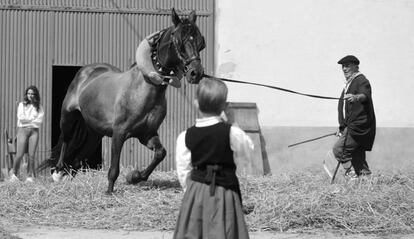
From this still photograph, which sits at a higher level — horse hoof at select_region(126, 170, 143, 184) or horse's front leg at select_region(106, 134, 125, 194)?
horse's front leg at select_region(106, 134, 125, 194)

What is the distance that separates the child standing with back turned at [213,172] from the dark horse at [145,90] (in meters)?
2.99

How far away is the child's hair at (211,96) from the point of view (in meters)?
5.13

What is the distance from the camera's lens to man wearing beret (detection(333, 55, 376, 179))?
9.24 metres

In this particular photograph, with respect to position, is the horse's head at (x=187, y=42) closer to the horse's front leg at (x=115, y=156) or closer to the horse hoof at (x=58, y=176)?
the horse's front leg at (x=115, y=156)

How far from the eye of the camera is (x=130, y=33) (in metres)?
13.5

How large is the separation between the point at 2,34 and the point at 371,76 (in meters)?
6.37

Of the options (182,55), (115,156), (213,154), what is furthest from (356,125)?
(213,154)

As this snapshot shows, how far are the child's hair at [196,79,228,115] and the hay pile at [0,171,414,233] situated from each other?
260 centimetres

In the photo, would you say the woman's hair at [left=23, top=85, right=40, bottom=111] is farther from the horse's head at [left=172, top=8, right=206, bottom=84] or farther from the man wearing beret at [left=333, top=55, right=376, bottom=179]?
the man wearing beret at [left=333, top=55, right=376, bottom=179]

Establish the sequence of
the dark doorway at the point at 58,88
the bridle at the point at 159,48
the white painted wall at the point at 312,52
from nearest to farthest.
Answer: the bridle at the point at 159,48 → the white painted wall at the point at 312,52 → the dark doorway at the point at 58,88

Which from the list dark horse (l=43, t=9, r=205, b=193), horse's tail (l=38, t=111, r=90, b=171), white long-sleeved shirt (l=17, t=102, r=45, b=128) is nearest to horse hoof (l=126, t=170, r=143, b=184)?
dark horse (l=43, t=9, r=205, b=193)

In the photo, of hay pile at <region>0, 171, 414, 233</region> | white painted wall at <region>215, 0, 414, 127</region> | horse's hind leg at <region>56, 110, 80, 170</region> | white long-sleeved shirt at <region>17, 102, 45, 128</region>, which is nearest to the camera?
hay pile at <region>0, 171, 414, 233</region>

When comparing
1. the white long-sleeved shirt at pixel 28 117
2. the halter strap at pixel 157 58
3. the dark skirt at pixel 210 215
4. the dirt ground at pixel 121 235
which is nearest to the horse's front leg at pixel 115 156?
the halter strap at pixel 157 58

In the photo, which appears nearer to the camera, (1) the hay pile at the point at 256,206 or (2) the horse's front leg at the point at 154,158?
(1) the hay pile at the point at 256,206
